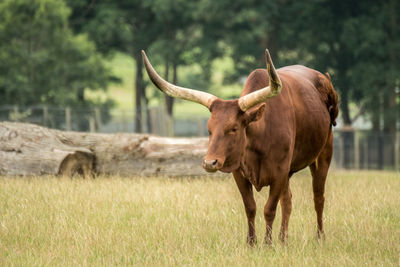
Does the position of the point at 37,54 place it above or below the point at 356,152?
above

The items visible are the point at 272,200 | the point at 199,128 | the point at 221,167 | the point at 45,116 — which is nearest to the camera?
the point at 221,167

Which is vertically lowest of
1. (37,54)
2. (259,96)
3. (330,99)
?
(259,96)

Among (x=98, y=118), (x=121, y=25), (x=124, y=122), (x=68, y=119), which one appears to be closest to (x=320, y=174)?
(x=68, y=119)

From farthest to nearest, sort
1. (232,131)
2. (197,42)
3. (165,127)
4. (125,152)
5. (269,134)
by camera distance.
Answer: (197,42) < (165,127) < (125,152) < (269,134) < (232,131)

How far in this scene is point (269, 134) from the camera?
5.60 metres

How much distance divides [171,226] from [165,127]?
16271 mm

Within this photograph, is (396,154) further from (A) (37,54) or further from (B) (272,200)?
(B) (272,200)

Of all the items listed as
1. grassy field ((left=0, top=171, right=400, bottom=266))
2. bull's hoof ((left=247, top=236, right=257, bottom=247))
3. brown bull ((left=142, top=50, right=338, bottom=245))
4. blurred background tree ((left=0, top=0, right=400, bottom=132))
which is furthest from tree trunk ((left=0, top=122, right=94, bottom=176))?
blurred background tree ((left=0, top=0, right=400, bottom=132))

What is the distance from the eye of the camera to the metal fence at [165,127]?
20.7 metres

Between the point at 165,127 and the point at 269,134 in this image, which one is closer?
the point at 269,134

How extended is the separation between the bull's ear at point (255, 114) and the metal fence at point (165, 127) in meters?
15.5

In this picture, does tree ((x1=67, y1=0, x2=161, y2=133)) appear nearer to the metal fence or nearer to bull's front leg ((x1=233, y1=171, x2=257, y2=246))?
the metal fence

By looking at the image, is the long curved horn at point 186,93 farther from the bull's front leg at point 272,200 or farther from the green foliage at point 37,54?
the green foliage at point 37,54

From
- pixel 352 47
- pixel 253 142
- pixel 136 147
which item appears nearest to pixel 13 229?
pixel 253 142
